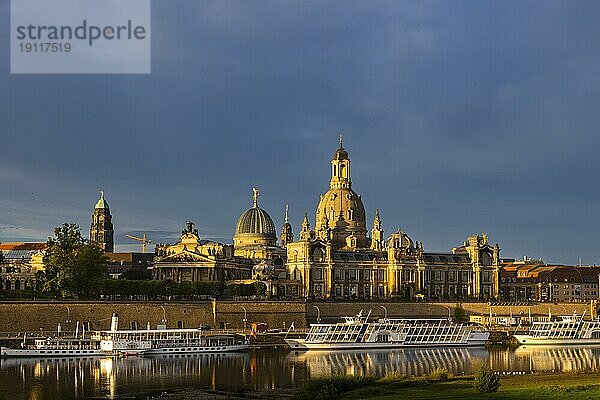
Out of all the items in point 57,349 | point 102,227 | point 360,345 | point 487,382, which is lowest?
point 360,345

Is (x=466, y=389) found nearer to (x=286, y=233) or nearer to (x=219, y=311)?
(x=219, y=311)

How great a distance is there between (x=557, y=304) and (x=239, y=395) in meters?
83.4

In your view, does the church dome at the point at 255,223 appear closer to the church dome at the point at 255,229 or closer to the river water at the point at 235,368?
the church dome at the point at 255,229

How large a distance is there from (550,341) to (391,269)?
48.0m

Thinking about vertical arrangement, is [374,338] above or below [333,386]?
below

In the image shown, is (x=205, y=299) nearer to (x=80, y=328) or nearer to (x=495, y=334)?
(x=80, y=328)

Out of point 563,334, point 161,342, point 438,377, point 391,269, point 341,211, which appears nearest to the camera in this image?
point 438,377

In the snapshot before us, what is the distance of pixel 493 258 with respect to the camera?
14662 cm

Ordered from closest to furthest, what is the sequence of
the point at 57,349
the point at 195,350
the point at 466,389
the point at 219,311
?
1. the point at 466,389
2. the point at 57,349
3. the point at 195,350
4. the point at 219,311

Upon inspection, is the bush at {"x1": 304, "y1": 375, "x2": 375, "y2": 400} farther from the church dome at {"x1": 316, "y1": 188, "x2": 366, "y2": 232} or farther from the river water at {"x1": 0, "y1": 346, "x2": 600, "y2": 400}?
the church dome at {"x1": 316, "y1": 188, "x2": 366, "y2": 232}

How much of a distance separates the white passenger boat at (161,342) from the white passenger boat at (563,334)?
29075mm

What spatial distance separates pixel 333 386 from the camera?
155 feet

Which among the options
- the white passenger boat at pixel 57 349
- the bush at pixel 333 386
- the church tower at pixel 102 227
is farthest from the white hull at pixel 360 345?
the church tower at pixel 102 227

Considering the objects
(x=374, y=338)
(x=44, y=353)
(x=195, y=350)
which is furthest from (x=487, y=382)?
(x=374, y=338)
